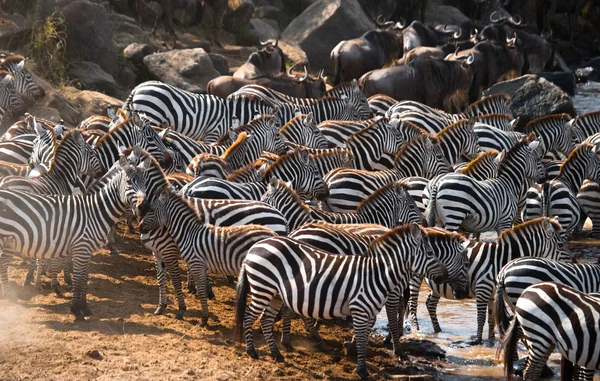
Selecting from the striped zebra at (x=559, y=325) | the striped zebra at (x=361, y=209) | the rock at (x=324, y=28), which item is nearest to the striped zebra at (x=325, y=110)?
the striped zebra at (x=361, y=209)

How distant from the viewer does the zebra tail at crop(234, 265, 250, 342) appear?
26.2ft

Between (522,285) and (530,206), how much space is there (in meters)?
4.04

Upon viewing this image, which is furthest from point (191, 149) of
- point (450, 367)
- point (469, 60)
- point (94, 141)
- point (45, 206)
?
point (469, 60)

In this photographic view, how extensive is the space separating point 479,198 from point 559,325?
161 inches

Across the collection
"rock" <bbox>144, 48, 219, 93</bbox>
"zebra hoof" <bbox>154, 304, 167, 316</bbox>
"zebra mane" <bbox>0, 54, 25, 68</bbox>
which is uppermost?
"rock" <bbox>144, 48, 219, 93</bbox>

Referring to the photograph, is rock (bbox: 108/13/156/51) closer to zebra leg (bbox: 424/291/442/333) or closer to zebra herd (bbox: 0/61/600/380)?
zebra herd (bbox: 0/61/600/380)

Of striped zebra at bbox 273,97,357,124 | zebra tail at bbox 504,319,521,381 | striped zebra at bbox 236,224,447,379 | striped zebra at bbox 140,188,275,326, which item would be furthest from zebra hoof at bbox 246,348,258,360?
striped zebra at bbox 273,97,357,124

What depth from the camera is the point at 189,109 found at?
569 inches

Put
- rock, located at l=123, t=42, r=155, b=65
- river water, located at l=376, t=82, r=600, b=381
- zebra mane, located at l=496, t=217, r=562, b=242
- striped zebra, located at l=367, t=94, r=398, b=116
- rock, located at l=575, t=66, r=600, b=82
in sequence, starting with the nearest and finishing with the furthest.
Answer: river water, located at l=376, t=82, r=600, b=381 < zebra mane, located at l=496, t=217, r=562, b=242 < striped zebra, located at l=367, t=94, r=398, b=116 < rock, located at l=123, t=42, r=155, b=65 < rock, located at l=575, t=66, r=600, b=82

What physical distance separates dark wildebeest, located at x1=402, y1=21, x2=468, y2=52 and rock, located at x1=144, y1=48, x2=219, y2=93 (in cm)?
968

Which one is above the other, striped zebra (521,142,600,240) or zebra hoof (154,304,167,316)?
striped zebra (521,142,600,240)

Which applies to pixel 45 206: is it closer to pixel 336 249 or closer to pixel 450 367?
pixel 336 249

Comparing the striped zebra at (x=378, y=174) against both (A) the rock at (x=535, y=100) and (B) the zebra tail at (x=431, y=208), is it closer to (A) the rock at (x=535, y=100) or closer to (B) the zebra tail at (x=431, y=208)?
(B) the zebra tail at (x=431, y=208)

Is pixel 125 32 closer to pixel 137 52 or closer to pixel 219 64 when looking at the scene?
pixel 137 52
